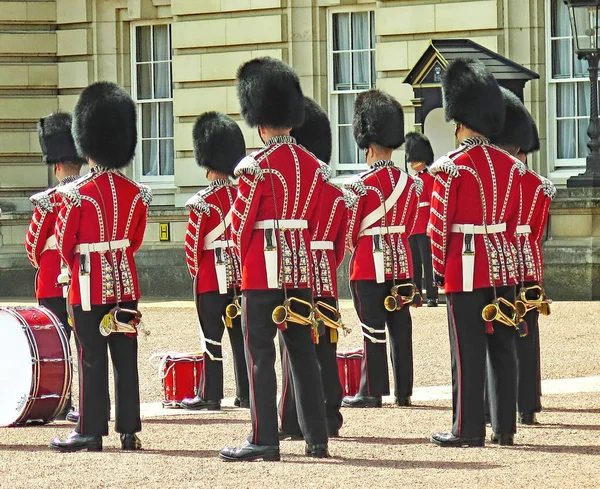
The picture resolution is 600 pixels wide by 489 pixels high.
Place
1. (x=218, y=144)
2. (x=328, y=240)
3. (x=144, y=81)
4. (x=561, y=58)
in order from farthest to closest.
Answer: (x=144, y=81) < (x=561, y=58) < (x=218, y=144) < (x=328, y=240)

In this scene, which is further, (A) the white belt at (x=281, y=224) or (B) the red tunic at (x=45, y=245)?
(B) the red tunic at (x=45, y=245)

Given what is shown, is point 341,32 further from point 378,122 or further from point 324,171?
point 324,171

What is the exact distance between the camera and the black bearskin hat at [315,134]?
27.1 ft

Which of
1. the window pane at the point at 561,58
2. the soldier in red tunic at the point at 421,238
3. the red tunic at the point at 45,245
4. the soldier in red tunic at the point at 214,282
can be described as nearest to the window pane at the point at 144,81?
the soldier in red tunic at the point at 421,238

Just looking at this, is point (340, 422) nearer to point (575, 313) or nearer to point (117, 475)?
point (117, 475)

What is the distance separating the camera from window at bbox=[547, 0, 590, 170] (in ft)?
48.5

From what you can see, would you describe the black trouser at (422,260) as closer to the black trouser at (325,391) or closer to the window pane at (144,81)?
the window pane at (144,81)

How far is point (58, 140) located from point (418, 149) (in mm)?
5551

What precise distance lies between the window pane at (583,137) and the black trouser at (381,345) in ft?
21.4

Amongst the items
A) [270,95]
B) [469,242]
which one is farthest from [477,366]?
Result: [270,95]

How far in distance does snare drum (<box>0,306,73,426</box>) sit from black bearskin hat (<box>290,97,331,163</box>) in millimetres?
1635

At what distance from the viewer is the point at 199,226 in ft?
28.3

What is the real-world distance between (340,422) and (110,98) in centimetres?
185

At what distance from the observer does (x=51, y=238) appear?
828 centimetres
